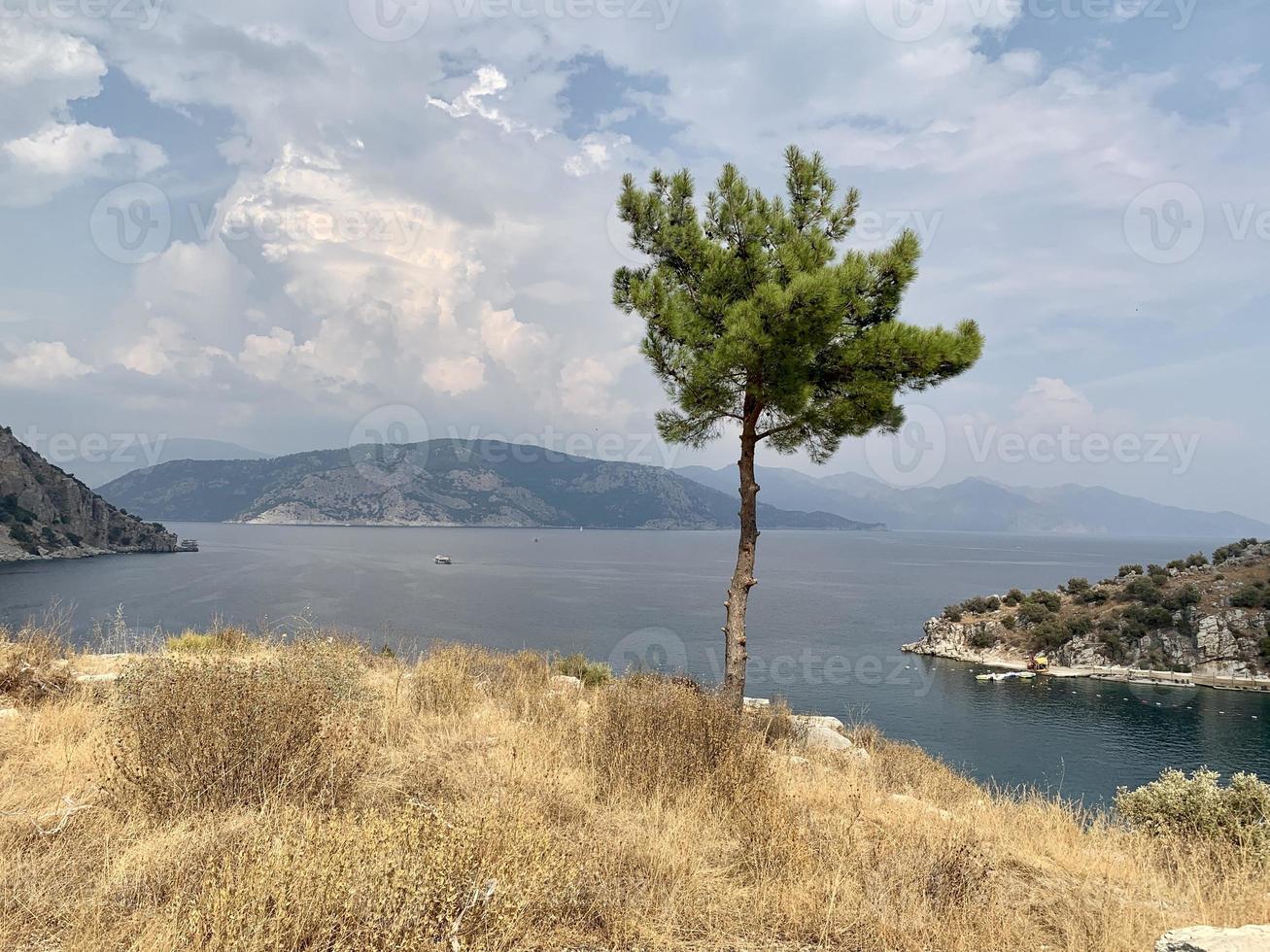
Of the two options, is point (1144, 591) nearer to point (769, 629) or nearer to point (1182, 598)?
point (1182, 598)

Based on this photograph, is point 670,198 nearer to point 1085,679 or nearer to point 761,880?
point 761,880

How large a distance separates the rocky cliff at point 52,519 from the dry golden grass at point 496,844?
140665 mm

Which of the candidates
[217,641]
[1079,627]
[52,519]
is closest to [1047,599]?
[1079,627]

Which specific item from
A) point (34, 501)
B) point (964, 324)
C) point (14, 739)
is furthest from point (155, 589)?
point (964, 324)

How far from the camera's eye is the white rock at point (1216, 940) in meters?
3.04

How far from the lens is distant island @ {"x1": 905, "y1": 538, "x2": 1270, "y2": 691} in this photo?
65438 mm

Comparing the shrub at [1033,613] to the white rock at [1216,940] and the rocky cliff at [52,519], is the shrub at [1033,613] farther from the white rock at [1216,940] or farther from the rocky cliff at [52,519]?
the rocky cliff at [52,519]

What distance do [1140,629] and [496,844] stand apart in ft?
284

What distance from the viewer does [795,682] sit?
48.9 metres

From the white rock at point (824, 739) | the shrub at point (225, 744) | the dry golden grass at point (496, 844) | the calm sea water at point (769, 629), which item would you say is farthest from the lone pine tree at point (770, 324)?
the calm sea water at point (769, 629)

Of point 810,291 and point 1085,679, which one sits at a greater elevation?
point 810,291

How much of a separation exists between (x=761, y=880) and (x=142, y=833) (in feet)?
13.1

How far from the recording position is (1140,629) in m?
69.3

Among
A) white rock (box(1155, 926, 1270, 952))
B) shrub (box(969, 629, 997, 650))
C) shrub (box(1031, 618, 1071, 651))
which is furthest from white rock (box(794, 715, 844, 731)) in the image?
shrub (box(1031, 618, 1071, 651))
